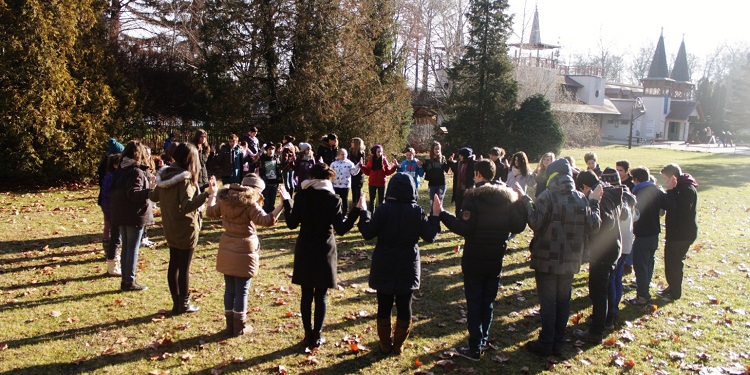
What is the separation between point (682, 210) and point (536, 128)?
22.9 m

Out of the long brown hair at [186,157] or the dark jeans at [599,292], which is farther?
the dark jeans at [599,292]

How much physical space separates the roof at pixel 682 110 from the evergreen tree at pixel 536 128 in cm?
4947

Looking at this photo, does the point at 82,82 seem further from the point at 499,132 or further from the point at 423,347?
the point at 499,132

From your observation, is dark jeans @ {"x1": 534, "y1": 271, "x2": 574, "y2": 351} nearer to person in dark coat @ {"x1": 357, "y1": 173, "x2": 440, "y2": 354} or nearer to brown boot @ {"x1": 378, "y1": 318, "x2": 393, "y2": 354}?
person in dark coat @ {"x1": 357, "y1": 173, "x2": 440, "y2": 354}

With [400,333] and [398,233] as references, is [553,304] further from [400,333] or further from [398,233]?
[398,233]

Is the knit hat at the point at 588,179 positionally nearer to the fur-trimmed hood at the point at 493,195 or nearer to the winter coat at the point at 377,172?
the fur-trimmed hood at the point at 493,195

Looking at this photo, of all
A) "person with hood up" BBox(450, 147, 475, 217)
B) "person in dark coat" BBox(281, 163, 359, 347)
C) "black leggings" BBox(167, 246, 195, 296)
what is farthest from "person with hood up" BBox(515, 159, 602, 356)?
"person with hood up" BBox(450, 147, 475, 217)

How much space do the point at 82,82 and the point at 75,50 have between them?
1.03m

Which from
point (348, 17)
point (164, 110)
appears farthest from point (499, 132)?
point (164, 110)

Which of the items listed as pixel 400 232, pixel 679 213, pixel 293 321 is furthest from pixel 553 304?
pixel 679 213

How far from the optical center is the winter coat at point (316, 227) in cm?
536

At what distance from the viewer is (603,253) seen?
243 inches

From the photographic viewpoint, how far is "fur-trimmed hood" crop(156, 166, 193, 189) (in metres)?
6.03

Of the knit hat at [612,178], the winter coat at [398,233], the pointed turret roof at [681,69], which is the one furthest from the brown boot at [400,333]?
the pointed turret roof at [681,69]
